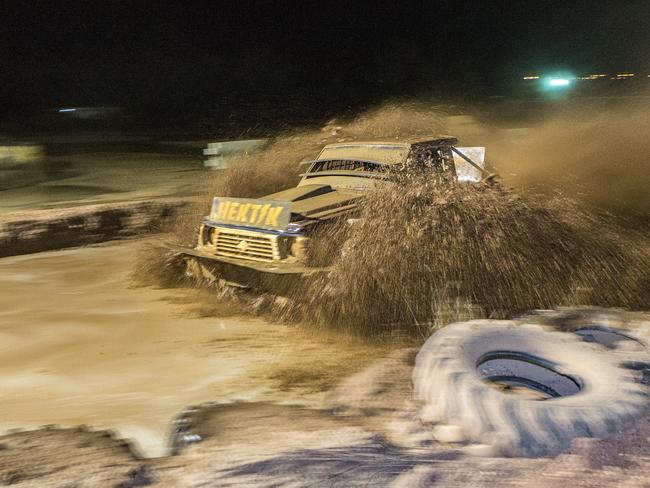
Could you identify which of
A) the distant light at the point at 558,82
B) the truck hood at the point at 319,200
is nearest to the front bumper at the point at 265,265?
the truck hood at the point at 319,200

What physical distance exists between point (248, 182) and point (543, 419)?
5794 mm

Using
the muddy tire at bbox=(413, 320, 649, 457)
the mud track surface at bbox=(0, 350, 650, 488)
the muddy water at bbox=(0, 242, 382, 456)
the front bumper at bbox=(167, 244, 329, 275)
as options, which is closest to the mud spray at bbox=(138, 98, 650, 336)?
the front bumper at bbox=(167, 244, 329, 275)

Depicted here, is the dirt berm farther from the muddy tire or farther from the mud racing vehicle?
the muddy tire

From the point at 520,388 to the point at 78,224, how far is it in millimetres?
6755

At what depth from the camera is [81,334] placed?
4762 mm

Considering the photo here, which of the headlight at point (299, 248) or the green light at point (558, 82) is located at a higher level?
the green light at point (558, 82)

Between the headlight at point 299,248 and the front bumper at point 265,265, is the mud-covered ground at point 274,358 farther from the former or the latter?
the headlight at point 299,248

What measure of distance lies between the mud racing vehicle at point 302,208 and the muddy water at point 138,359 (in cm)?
50

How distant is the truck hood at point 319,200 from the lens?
16.9 feet

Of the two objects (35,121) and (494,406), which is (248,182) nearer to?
(494,406)

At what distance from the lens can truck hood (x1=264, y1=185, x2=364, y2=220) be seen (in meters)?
5.14

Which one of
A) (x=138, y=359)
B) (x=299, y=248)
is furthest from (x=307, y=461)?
(x=299, y=248)

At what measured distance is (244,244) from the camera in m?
5.30

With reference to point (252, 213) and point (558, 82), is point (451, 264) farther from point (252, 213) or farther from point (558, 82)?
point (558, 82)
